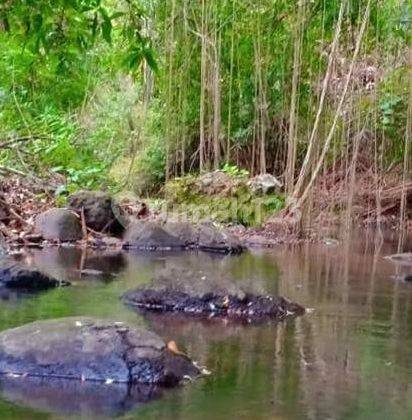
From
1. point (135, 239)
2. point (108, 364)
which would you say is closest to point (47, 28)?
point (108, 364)

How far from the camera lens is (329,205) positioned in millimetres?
18672

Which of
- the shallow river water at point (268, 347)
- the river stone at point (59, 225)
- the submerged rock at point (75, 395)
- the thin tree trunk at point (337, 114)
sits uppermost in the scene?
the thin tree trunk at point (337, 114)

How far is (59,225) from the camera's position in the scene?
1466 cm

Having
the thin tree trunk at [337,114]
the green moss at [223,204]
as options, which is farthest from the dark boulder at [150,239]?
the green moss at [223,204]

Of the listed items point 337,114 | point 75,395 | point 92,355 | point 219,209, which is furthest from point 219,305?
point 219,209

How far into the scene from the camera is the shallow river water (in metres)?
5.39

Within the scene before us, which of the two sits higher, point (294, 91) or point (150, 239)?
point (294, 91)

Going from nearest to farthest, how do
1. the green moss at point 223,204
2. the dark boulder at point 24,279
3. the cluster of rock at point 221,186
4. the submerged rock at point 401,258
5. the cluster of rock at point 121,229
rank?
1. the dark boulder at point 24,279
2. the submerged rock at point 401,258
3. the cluster of rock at point 121,229
4. the green moss at point 223,204
5. the cluster of rock at point 221,186

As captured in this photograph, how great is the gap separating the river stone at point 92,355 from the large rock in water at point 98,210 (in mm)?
8949

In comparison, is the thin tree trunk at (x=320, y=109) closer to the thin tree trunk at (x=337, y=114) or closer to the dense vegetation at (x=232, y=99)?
the dense vegetation at (x=232, y=99)

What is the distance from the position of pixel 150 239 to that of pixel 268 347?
7.59m

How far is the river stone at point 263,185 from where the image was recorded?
57.9 feet

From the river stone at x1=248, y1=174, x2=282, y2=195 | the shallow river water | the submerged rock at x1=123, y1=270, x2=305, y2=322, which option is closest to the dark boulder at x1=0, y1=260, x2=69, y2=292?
the shallow river water

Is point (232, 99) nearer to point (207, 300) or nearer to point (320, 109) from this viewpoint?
point (320, 109)
